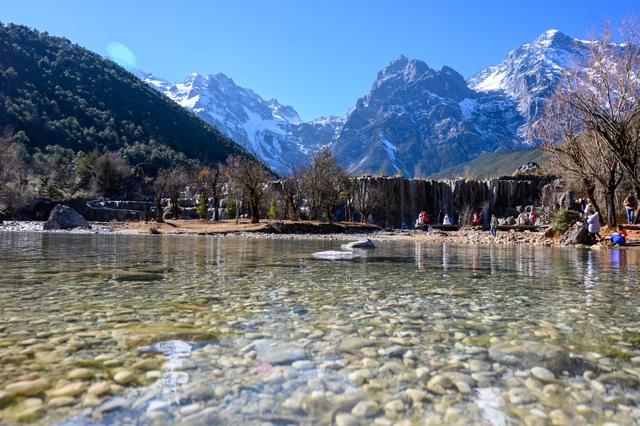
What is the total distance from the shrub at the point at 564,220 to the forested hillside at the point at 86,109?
8125cm

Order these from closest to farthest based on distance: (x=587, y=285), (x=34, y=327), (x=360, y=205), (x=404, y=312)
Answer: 1. (x=34, y=327)
2. (x=404, y=312)
3. (x=587, y=285)
4. (x=360, y=205)

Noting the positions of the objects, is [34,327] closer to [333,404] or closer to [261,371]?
[261,371]

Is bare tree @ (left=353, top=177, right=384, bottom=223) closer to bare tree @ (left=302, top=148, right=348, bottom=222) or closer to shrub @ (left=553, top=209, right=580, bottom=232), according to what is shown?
bare tree @ (left=302, top=148, right=348, bottom=222)

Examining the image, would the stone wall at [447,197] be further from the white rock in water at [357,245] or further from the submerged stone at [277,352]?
the submerged stone at [277,352]

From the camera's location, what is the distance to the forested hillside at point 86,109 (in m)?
90.8

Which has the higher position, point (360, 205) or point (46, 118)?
point (46, 118)

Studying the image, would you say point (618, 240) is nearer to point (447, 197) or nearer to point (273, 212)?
point (273, 212)

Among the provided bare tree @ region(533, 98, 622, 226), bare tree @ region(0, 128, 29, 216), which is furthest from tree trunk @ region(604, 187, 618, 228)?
bare tree @ region(0, 128, 29, 216)

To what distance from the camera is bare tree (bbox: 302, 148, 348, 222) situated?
40.2 metres

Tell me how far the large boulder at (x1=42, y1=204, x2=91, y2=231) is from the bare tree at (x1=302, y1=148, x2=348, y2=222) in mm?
19487

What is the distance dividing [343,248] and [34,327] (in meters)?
12.9

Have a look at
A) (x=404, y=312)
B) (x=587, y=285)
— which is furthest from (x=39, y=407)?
(x=587, y=285)

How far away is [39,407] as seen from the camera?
2340mm

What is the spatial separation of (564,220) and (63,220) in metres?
37.3
